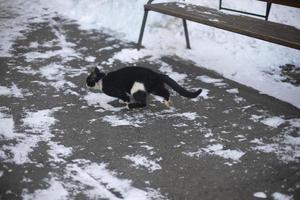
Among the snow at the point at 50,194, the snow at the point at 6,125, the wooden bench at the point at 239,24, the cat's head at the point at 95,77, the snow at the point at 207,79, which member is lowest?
the snow at the point at 50,194

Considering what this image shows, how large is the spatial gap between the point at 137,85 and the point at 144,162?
120cm

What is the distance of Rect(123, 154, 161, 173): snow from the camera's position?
380 centimetres

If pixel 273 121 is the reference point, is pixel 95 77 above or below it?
above

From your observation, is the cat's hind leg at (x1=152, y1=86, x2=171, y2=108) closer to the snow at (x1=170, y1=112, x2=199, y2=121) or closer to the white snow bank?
the snow at (x1=170, y1=112, x2=199, y2=121)

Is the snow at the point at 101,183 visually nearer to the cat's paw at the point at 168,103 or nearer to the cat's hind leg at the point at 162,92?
the cat's hind leg at the point at 162,92

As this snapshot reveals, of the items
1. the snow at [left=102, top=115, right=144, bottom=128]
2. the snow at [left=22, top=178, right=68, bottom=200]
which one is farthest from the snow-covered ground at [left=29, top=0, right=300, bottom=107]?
the snow at [left=22, top=178, right=68, bottom=200]

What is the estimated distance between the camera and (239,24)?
543 cm

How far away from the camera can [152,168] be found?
149 inches

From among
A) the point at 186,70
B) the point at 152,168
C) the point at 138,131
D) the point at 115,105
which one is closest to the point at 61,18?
the point at 186,70

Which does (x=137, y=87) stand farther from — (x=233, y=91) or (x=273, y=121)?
(x=273, y=121)

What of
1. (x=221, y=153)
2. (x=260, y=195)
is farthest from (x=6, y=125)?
(x=260, y=195)

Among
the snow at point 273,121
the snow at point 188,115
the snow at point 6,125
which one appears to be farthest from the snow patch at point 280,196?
the snow at point 6,125

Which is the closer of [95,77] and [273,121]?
[273,121]

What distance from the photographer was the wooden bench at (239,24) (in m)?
4.80
